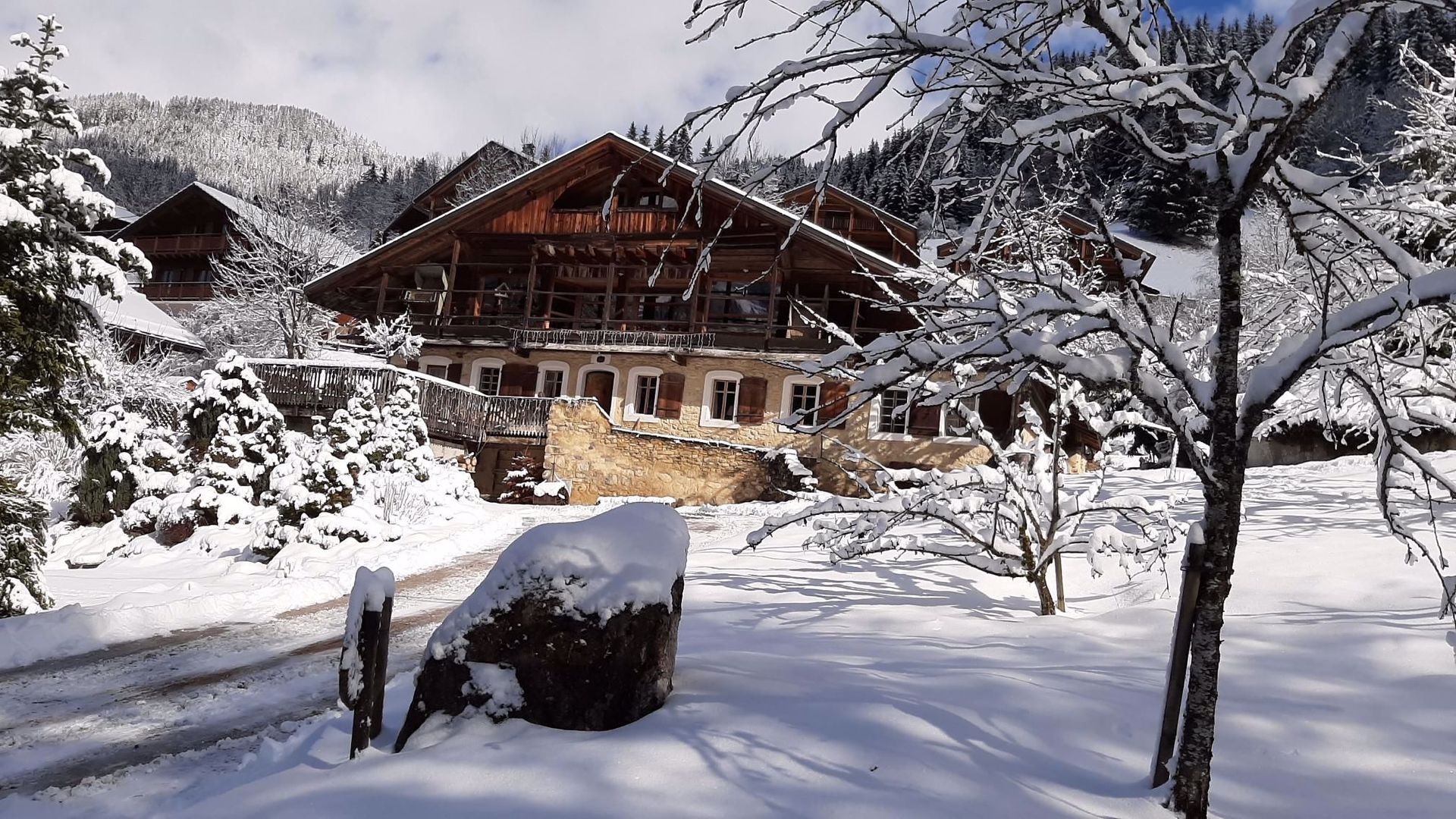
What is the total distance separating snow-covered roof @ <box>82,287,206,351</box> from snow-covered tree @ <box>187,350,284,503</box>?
1691cm

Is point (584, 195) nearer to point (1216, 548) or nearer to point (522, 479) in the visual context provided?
point (522, 479)

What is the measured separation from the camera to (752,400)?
76.8ft

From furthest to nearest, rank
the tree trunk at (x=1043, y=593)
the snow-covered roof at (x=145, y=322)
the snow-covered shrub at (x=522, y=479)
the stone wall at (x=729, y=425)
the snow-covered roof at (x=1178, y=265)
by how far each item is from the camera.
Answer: the snow-covered roof at (x=1178, y=265) → the snow-covered roof at (x=145, y=322) → the stone wall at (x=729, y=425) → the snow-covered shrub at (x=522, y=479) → the tree trunk at (x=1043, y=593)

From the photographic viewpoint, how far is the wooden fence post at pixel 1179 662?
2.86m

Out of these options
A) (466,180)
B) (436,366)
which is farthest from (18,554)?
(466,180)

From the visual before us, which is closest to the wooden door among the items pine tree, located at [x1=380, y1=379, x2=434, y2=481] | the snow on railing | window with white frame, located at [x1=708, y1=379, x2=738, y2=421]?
Answer: the snow on railing

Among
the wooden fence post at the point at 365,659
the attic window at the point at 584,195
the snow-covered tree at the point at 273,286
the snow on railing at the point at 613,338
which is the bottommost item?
the wooden fence post at the point at 365,659

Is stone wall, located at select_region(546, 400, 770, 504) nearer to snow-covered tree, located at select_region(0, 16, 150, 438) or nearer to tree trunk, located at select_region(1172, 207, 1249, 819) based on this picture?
snow-covered tree, located at select_region(0, 16, 150, 438)

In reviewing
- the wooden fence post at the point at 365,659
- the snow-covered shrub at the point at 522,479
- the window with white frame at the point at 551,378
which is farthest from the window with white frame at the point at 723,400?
the wooden fence post at the point at 365,659

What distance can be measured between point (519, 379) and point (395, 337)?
3.91 m

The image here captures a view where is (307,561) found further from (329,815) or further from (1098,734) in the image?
(1098,734)

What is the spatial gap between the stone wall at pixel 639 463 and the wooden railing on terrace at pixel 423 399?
110 centimetres

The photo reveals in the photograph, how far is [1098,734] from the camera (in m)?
3.38

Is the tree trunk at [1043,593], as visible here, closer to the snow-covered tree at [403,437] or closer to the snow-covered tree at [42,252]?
the snow-covered tree at [42,252]
